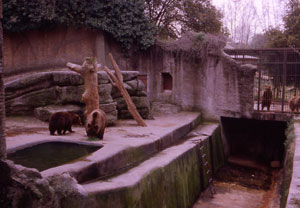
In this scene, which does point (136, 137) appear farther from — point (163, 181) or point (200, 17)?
point (200, 17)

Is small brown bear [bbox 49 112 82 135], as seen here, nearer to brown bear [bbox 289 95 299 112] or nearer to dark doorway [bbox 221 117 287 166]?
dark doorway [bbox 221 117 287 166]

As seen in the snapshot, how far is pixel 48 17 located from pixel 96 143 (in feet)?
32.2

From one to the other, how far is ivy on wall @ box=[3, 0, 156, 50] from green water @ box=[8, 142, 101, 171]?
973cm

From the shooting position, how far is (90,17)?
16.5 m

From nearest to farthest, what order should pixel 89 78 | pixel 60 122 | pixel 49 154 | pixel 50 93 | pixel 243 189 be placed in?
pixel 49 154, pixel 60 122, pixel 89 78, pixel 50 93, pixel 243 189

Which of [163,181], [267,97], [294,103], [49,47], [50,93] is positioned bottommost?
[163,181]

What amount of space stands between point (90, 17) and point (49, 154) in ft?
35.9

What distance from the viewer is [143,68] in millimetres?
17031


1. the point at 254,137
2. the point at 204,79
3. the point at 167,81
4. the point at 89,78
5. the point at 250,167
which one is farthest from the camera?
the point at 167,81

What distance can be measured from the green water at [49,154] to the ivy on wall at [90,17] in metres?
9.73

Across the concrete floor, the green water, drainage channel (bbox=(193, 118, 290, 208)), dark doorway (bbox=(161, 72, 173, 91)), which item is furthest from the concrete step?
dark doorway (bbox=(161, 72, 173, 91))

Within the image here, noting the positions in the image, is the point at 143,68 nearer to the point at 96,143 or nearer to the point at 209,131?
the point at 209,131

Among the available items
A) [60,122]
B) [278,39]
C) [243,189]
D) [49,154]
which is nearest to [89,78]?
[60,122]

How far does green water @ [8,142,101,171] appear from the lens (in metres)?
6.25
